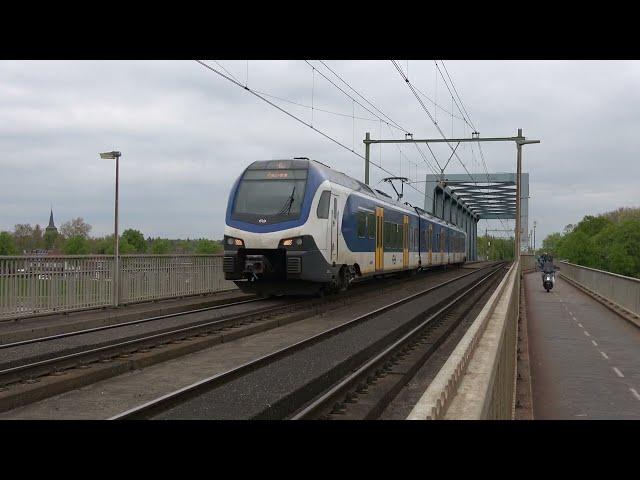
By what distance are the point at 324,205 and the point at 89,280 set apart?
6111 mm

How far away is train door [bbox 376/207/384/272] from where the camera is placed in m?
23.9

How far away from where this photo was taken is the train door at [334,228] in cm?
1859

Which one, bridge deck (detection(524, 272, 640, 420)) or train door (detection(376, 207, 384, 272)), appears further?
train door (detection(376, 207, 384, 272))

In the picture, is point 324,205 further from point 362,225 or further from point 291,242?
point 362,225

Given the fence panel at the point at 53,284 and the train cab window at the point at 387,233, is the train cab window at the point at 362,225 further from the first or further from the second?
the fence panel at the point at 53,284

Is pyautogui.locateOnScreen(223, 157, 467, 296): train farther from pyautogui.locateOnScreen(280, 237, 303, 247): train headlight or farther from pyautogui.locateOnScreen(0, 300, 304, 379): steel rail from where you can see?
pyautogui.locateOnScreen(0, 300, 304, 379): steel rail

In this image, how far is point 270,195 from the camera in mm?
18312

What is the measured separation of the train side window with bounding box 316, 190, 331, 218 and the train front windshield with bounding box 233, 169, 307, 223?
514mm

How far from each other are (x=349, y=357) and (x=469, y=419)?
318 inches

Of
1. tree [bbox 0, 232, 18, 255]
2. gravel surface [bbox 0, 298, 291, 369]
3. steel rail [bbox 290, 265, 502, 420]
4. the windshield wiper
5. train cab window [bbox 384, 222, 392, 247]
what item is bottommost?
steel rail [bbox 290, 265, 502, 420]

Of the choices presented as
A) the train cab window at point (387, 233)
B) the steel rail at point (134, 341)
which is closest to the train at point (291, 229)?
the steel rail at point (134, 341)

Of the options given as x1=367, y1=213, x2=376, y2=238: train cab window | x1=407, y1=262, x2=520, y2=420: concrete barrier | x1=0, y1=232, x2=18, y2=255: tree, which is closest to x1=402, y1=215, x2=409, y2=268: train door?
x1=367, y1=213, x2=376, y2=238: train cab window
